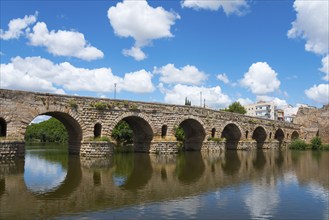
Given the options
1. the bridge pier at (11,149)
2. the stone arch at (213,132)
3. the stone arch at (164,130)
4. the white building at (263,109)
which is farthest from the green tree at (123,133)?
the white building at (263,109)

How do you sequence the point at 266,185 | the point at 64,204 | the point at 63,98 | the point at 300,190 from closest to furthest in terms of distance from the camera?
the point at 64,204, the point at 300,190, the point at 266,185, the point at 63,98

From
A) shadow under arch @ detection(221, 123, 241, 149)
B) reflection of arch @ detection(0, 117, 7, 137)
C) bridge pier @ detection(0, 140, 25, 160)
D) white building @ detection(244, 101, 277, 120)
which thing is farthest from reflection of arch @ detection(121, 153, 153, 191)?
white building @ detection(244, 101, 277, 120)

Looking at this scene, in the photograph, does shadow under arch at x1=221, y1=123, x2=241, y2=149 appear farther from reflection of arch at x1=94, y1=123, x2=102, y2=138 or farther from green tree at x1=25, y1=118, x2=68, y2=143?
green tree at x1=25, y1=118, x2=68, y2=143

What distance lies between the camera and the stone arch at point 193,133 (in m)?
34.9

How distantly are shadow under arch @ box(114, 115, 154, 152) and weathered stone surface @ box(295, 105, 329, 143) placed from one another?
109 feet

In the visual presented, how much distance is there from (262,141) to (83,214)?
3964 centimetres

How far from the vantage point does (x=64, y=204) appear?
10852 mm

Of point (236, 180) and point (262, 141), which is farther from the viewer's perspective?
point (262, 141)

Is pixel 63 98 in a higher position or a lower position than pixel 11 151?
higher

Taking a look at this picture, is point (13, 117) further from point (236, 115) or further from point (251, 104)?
point (251, 104)

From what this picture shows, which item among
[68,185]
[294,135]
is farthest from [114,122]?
[294,135]

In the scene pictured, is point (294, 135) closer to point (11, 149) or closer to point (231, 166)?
point (231, 166)

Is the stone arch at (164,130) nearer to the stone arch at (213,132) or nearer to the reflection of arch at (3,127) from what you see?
the stone arch at (213,132)

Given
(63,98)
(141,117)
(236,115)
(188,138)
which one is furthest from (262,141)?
(63,98)
